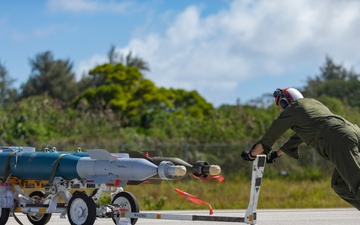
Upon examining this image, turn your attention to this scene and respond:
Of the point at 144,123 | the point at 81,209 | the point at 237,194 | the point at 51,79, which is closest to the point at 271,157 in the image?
the point at 81,209

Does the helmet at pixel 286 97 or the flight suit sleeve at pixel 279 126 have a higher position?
the helmet at pixel 286 97

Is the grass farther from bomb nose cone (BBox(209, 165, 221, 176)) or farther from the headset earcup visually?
the headset earcup

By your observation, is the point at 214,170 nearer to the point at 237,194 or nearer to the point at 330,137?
the point at 330,137

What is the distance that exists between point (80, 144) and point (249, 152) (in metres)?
23.3

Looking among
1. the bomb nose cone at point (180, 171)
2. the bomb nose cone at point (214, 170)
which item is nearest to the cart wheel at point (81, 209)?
the bomb nose cone at point (180, 171)

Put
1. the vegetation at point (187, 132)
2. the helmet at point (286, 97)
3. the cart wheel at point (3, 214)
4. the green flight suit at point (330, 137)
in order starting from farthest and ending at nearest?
1. the vegetation at point (187, 132)
2. the cart wheel at point (3, 214)
3. the helmet at point (286, 97)
4. the green flight suit at point (330, 137)

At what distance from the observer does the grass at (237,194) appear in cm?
2505

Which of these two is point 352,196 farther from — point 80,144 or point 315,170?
point 80,144

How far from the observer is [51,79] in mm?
79812

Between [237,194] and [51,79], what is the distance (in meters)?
54.3

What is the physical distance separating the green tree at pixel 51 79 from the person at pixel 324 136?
6500 centimetres

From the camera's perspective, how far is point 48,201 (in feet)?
46.1

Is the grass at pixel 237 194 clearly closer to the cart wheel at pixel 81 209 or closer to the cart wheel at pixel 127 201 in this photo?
the cart wheel at pixel 127 201

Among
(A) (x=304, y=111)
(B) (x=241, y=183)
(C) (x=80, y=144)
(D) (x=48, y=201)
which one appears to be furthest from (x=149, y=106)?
(A) (x=304, y=111)
